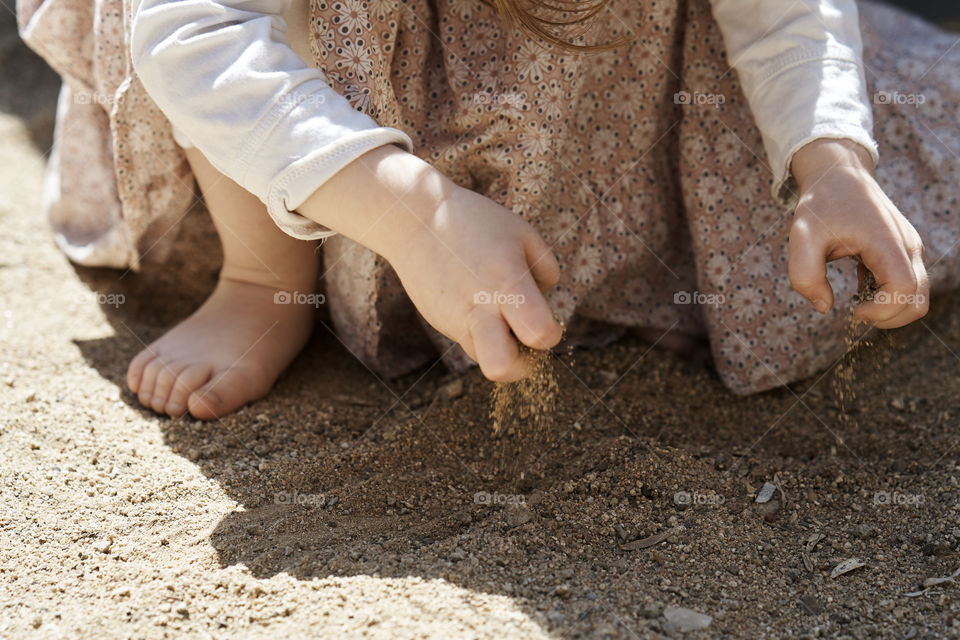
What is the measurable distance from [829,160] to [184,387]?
1081mm

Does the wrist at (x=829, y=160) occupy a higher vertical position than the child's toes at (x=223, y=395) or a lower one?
higher

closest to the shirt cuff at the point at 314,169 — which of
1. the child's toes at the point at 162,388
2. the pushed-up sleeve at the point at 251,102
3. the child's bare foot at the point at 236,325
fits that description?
the pushed-up sleeve at the point at 251,102

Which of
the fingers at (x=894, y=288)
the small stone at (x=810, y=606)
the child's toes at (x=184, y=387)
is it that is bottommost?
the small stone at (x=810, y=606)

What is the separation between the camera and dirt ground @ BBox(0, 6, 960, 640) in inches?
38.7

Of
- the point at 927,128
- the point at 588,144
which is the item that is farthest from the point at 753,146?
the point at 927,128

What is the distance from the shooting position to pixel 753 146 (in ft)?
4.93

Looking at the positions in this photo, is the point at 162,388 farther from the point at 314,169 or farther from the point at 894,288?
the point at 894,288

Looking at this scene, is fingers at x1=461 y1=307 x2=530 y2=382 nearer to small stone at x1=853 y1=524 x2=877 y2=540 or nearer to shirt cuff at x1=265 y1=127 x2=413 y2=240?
shirt cuff at x1=265 y1=127 x2=413 y2=240

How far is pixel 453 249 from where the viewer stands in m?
1.00

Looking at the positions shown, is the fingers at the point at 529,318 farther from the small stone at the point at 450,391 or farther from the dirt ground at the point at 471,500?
the small stone at the point at 450,391

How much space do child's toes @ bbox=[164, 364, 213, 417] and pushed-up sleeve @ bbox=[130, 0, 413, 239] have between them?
46 cm

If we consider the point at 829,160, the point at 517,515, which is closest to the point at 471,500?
the point at 517,515

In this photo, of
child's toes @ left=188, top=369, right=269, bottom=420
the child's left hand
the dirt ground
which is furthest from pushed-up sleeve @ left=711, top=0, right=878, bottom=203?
child's toes @ left=188, top=369, right=269, bottom=420

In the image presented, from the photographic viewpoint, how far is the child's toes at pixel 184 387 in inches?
55.7
